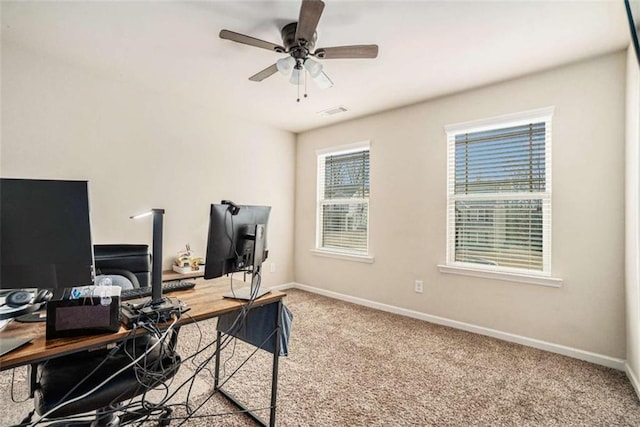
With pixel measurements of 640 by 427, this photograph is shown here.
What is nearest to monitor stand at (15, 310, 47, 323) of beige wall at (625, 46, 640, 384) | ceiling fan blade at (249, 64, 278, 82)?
ceiling fan blade at (249, 64, 278, 82)

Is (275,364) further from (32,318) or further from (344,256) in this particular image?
(344,256)

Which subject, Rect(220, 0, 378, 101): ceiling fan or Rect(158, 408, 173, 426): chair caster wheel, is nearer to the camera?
Rect(158, 408, 173, 426): chair caster wheel

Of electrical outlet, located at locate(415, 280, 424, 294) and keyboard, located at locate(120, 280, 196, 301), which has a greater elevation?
keyboard, located at locate(120, 280, 196, 301)

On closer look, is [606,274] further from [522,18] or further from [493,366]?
[522,18]

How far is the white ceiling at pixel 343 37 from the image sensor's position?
195cm

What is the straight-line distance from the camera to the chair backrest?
205 cm

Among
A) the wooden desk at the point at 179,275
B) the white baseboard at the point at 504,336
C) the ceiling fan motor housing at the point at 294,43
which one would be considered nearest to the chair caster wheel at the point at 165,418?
the wooden desk at the point at 179,275

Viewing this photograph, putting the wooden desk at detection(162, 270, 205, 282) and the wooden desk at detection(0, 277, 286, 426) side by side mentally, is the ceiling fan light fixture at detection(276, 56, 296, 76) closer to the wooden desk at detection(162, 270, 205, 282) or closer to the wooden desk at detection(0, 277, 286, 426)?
the wooden desk at detection(0, 277, 286, 426)

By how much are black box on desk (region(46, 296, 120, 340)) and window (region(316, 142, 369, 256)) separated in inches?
126

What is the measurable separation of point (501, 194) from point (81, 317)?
324cm

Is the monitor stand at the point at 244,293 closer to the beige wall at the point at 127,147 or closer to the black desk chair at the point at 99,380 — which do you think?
the black desk chair at the point at 99,380

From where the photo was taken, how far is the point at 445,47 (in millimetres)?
Answer: 2340

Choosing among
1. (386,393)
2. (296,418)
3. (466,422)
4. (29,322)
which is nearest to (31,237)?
(29,322)

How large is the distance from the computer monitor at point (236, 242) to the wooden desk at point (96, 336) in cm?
9
